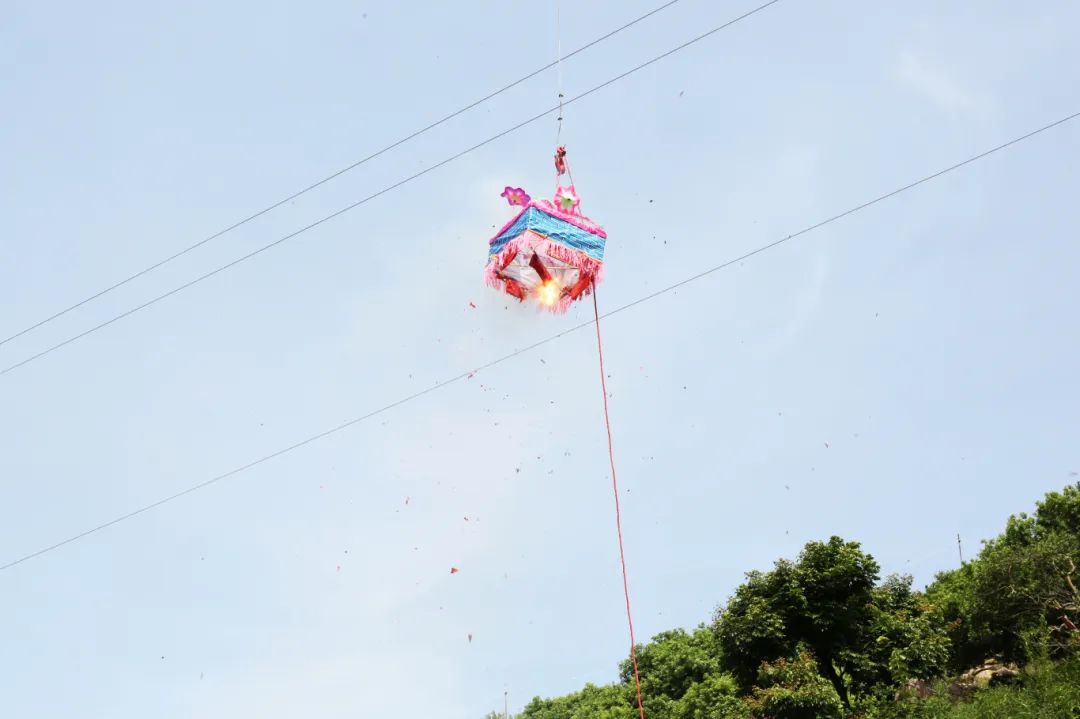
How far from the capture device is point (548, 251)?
500 inches

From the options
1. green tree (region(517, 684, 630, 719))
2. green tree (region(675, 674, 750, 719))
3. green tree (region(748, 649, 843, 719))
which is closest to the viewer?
green tree (region(748, 649, 843, 719))

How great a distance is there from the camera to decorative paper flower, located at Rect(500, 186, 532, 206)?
503 inches

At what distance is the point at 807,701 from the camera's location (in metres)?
20.8

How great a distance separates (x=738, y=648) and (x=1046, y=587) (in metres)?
6.67

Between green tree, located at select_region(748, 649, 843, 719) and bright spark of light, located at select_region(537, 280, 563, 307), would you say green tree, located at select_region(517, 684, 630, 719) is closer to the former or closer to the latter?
green tree, located at select_region(748, 649, 843, 719)

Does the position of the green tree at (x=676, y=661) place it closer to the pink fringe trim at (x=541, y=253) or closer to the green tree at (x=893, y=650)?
the green tree at (x=893, y=650)

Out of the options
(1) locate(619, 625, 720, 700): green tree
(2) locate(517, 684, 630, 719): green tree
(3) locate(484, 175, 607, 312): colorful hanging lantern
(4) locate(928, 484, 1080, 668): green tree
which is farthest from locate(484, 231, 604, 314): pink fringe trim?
(2) locate(517, 684, 630, 719): green tree

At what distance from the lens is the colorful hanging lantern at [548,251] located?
41.5 ft

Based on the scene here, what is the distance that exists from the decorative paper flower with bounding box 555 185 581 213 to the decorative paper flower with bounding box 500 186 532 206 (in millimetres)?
392

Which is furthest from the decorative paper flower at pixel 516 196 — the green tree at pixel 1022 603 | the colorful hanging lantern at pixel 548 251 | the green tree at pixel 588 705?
the green tree at pixel 588 705

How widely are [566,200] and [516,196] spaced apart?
2.01 feet

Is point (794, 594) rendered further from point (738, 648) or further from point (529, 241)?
point (529, 241)

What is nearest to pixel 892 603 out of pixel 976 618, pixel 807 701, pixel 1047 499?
pixel 976 618

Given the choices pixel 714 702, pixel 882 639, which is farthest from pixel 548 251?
pixel 714 702
